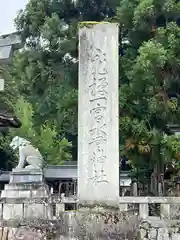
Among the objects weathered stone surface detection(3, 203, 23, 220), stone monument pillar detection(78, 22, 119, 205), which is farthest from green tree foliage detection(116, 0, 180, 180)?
stone monument pillar detection(78, 22, 119, 205)

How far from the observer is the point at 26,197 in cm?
1313

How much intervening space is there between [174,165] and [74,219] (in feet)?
30.3

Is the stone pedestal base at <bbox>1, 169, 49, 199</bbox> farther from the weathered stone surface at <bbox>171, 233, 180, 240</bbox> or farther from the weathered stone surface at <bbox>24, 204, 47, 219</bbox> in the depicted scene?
the weathered stone surface at <bbox>171, 233, 180, 240</bbox>

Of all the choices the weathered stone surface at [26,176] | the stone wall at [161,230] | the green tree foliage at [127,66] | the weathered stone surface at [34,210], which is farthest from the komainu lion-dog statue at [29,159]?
the stone wall at [161,230]

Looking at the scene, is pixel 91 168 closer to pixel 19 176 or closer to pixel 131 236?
pixel 131 236

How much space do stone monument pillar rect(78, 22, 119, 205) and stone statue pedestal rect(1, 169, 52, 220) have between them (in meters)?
4.46

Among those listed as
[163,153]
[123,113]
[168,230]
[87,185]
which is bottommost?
[168,230]

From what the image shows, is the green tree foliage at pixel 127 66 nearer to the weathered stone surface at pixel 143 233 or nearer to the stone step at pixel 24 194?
the stone step at pixel 24 194

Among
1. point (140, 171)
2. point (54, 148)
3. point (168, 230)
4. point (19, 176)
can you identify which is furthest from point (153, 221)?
point (54, 148)

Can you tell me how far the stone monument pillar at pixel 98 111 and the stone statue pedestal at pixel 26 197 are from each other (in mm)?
4464

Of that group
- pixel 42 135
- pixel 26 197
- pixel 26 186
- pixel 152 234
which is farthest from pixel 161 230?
pixel 42 135

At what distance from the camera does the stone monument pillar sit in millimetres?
7254

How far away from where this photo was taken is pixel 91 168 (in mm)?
7320

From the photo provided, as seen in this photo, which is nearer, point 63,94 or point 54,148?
point 63,94
